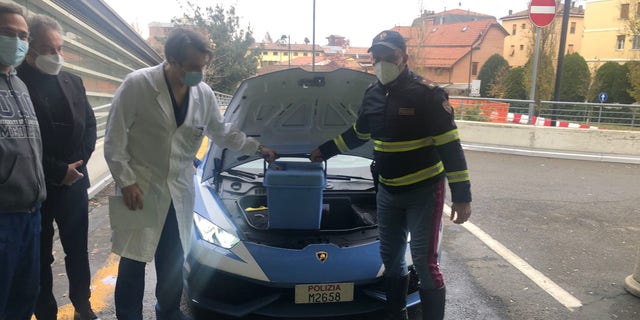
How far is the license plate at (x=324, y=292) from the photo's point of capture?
2.50 metres

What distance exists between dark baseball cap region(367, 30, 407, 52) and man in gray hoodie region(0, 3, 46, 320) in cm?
176

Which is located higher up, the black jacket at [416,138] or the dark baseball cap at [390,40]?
the dark baseball cap at [390,40]

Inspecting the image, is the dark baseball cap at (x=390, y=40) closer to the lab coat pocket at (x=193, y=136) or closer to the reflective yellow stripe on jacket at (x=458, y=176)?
the reflective yellow stripe on jacket at (x=458, y=176)

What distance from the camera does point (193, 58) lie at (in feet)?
7.26

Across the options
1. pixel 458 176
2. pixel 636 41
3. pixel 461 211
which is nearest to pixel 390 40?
pixel 458 176

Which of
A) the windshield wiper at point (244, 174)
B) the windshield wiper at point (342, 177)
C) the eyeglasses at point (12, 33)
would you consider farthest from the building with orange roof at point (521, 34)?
the eyeglasses at point (12, 33)

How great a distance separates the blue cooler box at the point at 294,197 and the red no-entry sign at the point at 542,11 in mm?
9175

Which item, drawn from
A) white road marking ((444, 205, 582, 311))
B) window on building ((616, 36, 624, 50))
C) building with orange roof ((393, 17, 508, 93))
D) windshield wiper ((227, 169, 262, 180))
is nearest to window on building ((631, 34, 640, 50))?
white road marking ((444, 205, 582, 311))

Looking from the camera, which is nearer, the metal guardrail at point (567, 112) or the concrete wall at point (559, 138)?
the concrete wall at point (559, 138)

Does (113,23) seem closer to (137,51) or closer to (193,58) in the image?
(137,51)

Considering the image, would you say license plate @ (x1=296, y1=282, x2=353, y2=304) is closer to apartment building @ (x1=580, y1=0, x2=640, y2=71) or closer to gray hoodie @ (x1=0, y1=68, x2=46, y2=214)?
gray hoodie @ (x1=0, y1=68, x2=46, y2=214)

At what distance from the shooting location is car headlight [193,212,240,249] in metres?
2.64

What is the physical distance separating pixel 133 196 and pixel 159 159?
8.9 inches

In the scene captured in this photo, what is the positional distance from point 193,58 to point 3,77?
821 millimetres
